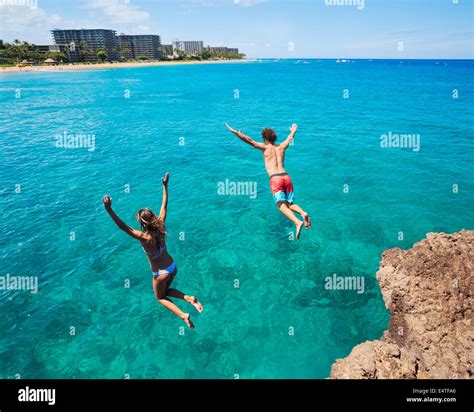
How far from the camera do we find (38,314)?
39.0 feet

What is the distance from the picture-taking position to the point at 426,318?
9484 millimetres

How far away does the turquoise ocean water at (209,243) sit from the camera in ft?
35.2

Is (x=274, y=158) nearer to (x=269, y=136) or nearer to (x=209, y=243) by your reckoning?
(x=269, y=136)

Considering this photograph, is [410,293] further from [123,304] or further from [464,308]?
[123,304]

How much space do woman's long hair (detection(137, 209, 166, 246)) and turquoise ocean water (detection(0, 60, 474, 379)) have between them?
5.74m

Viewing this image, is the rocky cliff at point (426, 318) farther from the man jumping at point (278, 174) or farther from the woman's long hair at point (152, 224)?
→ the woman's long hair at point (152, 224)

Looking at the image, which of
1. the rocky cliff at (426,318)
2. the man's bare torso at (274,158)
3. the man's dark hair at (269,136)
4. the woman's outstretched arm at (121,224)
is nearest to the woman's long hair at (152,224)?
the woman's outstretched arm at (121,224)

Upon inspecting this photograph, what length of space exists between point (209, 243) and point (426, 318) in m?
10.2

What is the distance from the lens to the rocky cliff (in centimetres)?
793

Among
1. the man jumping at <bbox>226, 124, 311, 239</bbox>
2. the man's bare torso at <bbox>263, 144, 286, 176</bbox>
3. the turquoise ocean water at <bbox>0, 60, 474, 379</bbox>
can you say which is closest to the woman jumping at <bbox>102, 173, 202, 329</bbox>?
the man jumping at <bbox>226, 124, 311, 239</bbox>

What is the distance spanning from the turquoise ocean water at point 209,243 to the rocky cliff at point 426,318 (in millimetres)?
1627

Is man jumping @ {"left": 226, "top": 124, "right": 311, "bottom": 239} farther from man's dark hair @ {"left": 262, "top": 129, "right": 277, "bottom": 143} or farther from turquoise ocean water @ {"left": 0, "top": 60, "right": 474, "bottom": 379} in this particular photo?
turquoise ocean water @ {"left": 0, "top": 60, "right": 474, "bottom": 379}

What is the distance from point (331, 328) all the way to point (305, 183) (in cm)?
1315
